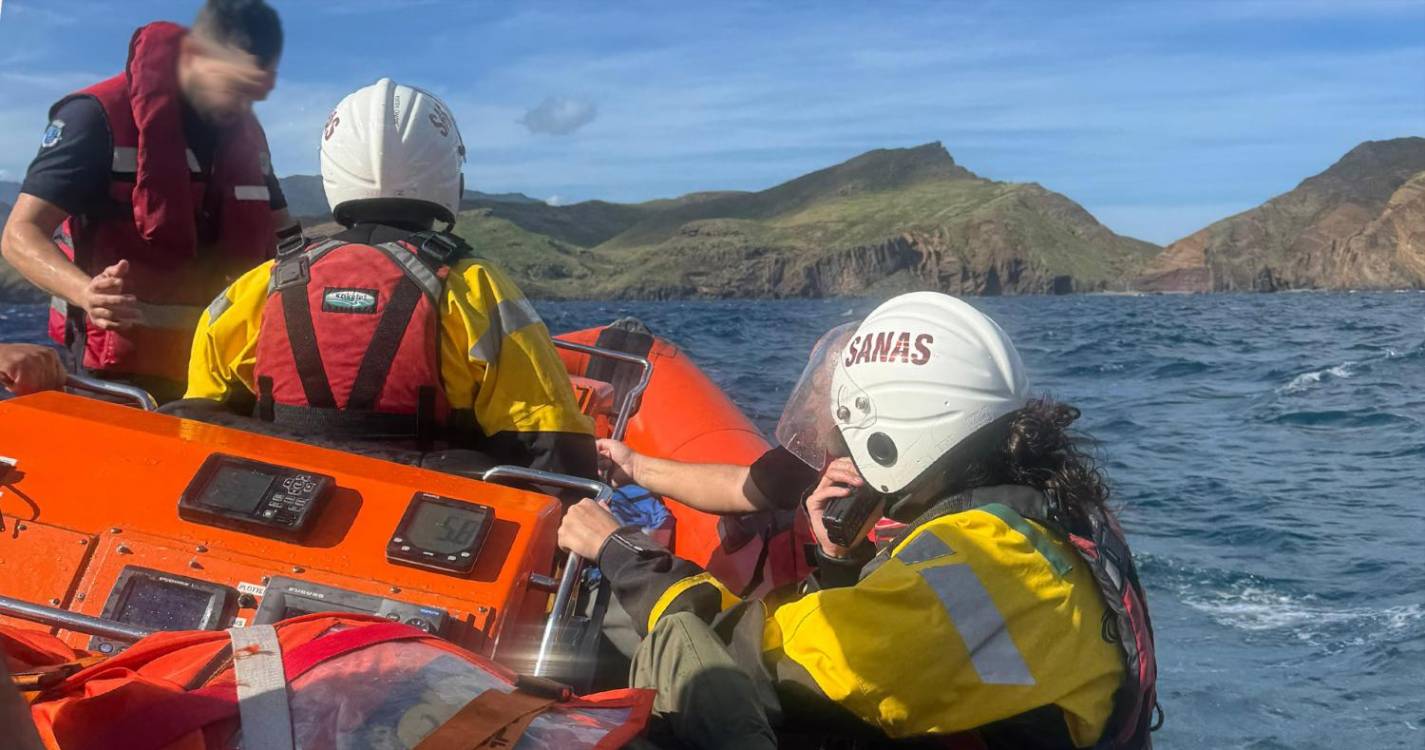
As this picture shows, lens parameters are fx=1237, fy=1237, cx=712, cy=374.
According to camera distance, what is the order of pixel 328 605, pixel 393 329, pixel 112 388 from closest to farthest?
pixel 328 605, pixel 393 329, pixel 112 388

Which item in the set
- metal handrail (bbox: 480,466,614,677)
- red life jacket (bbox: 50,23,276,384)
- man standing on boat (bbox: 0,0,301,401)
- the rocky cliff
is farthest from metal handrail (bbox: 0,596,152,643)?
the rocky cliff

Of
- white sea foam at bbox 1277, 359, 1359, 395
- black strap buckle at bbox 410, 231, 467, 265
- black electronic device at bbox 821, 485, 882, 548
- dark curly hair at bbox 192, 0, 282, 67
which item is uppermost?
dark curly hair at bbox 192, 0, 282, 67

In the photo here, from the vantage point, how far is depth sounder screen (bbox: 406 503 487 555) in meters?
2.50

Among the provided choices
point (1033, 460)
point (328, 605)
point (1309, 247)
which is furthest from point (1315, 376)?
point (1309, 247)

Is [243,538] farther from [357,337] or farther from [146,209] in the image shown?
[146,209]

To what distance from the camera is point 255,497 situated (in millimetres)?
2551

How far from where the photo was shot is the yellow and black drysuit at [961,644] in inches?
82.4

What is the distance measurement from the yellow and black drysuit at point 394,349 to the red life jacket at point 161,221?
82 centimetres

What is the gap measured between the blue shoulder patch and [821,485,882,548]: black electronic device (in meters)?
2.58

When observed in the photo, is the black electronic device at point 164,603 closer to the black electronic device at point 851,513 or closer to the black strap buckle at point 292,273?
the black strap buckle at point 292,273

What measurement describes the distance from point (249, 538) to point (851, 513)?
129cm

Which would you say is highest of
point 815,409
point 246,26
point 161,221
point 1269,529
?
point 246,26

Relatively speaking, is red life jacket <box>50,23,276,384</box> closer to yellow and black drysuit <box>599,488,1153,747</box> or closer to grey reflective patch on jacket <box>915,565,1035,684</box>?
yellow and black drysuit <box>599,488,1153,747</box>

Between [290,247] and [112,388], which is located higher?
[290,247]
